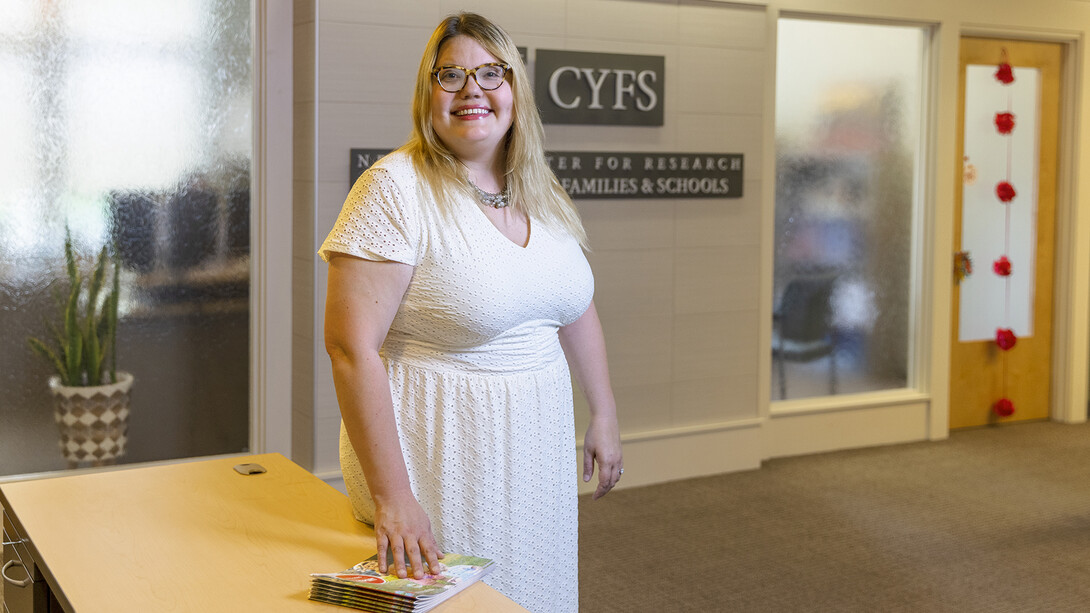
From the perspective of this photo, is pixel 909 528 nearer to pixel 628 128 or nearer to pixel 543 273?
pixel 628 128

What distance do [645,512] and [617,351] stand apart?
0.76 meters

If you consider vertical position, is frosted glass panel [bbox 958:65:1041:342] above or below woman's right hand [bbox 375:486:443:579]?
above

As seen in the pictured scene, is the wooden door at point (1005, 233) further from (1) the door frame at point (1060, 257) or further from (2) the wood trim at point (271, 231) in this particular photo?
(2) the wood trim at point (271, 231)

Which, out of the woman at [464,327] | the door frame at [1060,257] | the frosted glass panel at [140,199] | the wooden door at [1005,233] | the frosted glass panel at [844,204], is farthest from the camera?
the wooden door at [1005,233]

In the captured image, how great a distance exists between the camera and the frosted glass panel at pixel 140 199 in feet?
12.5

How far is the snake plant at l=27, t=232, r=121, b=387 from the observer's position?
3900 millimetres

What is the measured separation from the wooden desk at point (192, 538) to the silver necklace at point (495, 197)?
0.60 metres

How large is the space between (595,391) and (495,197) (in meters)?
0.48

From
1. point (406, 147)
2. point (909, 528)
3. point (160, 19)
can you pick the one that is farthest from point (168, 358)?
point (909, 528)

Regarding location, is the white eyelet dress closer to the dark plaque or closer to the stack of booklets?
the stack of booklets

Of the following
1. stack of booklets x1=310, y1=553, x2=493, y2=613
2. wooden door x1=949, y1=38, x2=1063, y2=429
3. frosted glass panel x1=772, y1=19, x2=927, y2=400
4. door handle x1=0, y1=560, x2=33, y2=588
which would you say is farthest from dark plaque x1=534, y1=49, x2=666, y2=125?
stack of booklets x1=310, y1=553, x2=493, y2=613

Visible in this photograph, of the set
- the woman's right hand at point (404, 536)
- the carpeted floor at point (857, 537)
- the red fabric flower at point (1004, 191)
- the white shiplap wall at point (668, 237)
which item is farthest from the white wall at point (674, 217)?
the woman's right hand at point (404, 536)

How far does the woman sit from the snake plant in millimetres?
2418

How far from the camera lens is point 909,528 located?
4223 millimetres
